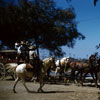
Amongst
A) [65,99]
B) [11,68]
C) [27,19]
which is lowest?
[65,99]

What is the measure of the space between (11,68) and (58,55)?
8782 millimetres

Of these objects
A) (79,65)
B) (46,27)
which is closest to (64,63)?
(79,65)

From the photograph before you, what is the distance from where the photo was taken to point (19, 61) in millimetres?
11906

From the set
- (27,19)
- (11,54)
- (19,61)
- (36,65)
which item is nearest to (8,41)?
(27,19)

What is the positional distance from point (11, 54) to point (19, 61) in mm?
4275

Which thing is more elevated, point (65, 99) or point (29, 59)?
point (29, 59)

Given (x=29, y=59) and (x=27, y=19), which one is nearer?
(x=27, y=19)

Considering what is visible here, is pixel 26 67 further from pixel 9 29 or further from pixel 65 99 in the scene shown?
pixel 9 29

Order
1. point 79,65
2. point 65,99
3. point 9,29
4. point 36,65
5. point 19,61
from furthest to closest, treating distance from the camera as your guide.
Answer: point 79,65, point 19,61, point 36,65, point 65,99, point 9,29

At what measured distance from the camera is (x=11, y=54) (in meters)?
16.0

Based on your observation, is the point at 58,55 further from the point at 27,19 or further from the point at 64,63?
the point at 27,19

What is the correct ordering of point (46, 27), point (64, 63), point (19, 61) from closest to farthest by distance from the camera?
point (46, 27)
point (19, 61)
point (64, 63)

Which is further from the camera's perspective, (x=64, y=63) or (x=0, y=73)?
(x=64, y=63)

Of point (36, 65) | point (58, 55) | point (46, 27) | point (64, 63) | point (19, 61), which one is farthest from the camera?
point (58, 55)
